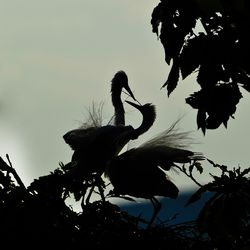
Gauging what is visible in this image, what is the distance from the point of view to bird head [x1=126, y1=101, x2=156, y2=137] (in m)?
8.91

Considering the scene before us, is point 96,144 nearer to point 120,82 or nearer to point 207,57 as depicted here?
point 120,82

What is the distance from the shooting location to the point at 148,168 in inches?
335

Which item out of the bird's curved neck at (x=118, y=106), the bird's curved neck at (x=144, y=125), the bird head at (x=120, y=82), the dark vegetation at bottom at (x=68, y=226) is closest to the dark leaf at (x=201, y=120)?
the dark vegetation at bottom at (x=68, y=226)

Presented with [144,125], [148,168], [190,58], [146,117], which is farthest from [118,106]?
[190,58]

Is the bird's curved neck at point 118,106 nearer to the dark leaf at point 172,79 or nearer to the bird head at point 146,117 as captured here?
the bird head at point 146,117

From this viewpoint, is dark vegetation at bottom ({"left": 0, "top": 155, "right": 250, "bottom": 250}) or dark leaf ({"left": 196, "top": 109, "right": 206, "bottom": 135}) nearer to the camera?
dark leaf ({"left": 196, "top": 109, "right": 206, "bottom": 135})

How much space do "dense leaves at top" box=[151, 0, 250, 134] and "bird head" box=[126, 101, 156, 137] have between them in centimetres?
603

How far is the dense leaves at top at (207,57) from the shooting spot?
2.57m

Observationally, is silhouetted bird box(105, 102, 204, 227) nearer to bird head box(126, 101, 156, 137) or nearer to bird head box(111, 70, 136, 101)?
bird head box(126, 101, 156, 137)

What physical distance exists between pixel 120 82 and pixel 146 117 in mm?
1485

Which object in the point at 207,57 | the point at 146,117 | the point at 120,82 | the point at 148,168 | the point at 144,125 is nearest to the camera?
the point at 207,57

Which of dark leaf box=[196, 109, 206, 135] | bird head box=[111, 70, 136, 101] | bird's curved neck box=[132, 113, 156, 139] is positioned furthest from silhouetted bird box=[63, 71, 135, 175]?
dark leaf box=[196, 109, 206, 135]

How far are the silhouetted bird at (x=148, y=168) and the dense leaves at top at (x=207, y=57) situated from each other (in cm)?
545

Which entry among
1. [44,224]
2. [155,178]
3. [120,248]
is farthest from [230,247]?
[155,178]
